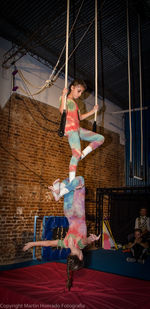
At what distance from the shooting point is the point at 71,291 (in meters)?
3.24

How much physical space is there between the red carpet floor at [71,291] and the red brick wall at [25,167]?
1165 mm

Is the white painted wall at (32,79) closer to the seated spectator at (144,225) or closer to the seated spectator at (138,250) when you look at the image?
the seated spectator at (144,225)

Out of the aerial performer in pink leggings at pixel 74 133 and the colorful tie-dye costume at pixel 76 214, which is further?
the colorful tie-dye costume at pixel 76 214

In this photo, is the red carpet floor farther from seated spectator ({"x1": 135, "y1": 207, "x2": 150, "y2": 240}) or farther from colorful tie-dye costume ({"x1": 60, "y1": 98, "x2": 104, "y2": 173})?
seated spectator ({"x1": 135, "y1": 207, "x2": 150, "y2": 240})

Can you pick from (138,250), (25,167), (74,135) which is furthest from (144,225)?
(74,135)

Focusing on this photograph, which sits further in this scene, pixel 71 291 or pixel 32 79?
pixel 32 79

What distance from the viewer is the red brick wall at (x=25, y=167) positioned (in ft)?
17.1

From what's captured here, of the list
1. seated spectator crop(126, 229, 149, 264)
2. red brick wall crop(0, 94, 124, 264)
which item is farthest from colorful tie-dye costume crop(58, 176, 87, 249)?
seated spectator crop(126, 229, 149, 264)

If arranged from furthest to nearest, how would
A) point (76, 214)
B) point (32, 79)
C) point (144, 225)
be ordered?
point (144, 225)
point (32, 79)
point (76, 214)

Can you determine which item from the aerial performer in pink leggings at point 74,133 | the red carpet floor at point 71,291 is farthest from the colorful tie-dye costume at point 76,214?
the red carpet floor at point 71,291

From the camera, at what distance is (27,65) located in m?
6.07

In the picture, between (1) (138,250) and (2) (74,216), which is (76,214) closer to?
(2) (74,216)

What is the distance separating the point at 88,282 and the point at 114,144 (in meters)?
6.00

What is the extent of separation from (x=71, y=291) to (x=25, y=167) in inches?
122
